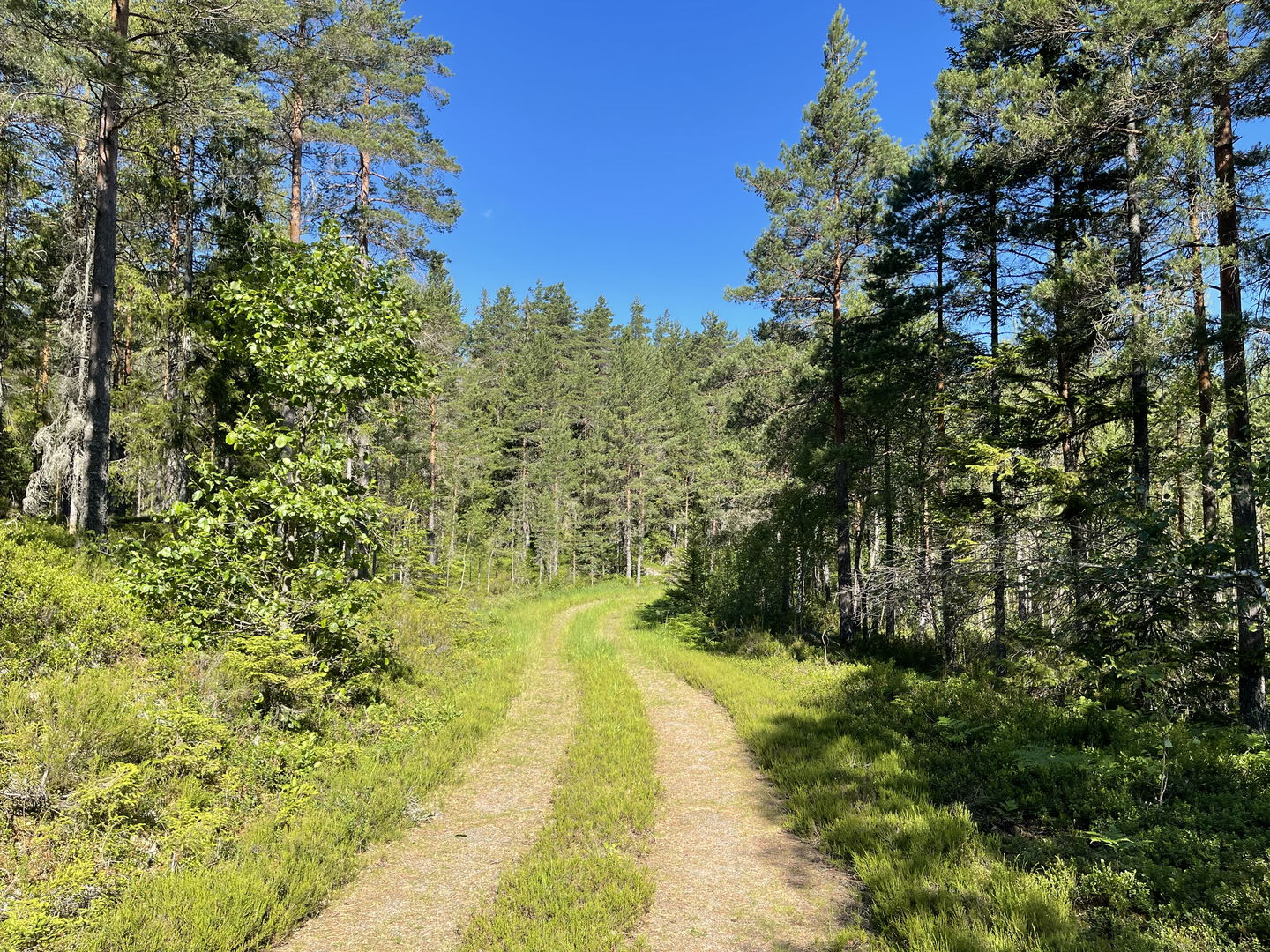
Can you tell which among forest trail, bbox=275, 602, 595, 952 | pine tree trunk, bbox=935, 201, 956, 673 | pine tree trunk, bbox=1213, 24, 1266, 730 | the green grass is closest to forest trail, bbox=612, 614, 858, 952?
the green grass

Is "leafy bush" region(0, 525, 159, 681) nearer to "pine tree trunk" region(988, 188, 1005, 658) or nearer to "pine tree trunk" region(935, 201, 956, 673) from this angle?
"pine tree trunk" region(988, 188, 1005, 658)

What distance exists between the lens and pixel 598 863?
15.8 ft

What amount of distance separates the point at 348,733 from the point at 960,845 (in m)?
6.85

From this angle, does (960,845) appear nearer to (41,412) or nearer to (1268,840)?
(1268,840)

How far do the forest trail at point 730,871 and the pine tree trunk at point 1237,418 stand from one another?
239 inches

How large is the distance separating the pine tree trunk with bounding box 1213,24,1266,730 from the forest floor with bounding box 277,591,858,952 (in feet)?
20.8

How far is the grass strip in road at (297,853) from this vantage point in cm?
356

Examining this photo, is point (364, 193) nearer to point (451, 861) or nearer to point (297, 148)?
point (297, 148)

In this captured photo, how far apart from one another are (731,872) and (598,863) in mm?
1164

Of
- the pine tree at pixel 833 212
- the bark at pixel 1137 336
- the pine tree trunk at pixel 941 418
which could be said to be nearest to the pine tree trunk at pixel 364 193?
the pine tree at pixel 833 212

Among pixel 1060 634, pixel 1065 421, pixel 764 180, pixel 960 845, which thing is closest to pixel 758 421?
pixel 764 180

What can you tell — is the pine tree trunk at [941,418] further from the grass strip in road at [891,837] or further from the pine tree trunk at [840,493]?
the grass strip in road at [891,837]

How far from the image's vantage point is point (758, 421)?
1686 cm

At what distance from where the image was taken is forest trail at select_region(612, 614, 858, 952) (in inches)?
159
